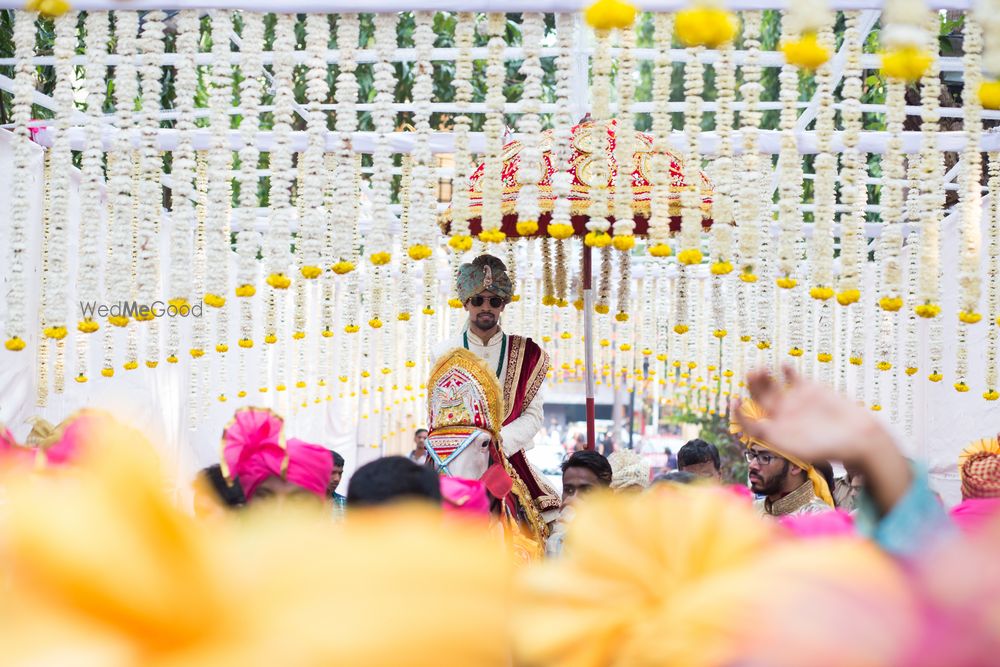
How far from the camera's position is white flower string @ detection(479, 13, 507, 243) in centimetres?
411

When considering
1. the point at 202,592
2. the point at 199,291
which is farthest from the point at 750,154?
the point at 202,592

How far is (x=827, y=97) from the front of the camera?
13.6ft

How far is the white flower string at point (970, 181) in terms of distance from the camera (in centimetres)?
394

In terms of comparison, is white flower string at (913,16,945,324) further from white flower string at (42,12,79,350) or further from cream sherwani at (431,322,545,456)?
white flower string at (42,12,79,350)

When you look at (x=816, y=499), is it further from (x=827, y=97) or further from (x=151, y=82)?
(x=151, y=82)

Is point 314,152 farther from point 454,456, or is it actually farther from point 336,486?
point 336,486

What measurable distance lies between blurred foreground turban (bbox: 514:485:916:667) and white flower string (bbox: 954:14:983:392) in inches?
122

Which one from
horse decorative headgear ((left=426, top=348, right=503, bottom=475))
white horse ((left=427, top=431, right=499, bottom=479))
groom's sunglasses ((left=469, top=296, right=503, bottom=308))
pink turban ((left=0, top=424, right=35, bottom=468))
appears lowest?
white horse ((left=427, top=431, right=499, bottom=479))

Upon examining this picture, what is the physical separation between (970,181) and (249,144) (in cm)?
275

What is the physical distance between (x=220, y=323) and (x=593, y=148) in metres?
2.31

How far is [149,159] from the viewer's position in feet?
15.1

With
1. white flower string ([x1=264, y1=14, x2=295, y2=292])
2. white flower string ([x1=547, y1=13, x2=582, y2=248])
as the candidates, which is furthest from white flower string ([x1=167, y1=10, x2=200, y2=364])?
white flower string ([x1=547, y1=13, x2=582, y2=248])

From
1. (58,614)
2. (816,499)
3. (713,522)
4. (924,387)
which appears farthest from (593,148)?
(924,387)

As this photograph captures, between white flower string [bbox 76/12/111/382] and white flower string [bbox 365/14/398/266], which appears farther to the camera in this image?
white flower string [bbox 76/12/111/382]
